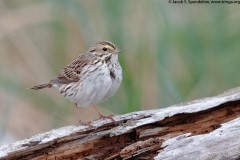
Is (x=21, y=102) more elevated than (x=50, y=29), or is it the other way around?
(x=50, y=29)

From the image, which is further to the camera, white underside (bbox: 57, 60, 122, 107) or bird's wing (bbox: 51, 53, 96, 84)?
bird's wing (bbox: 51, 53, 96, 84)

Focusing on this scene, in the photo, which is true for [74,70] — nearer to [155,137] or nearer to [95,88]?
[95,88]

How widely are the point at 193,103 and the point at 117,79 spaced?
0.66 m

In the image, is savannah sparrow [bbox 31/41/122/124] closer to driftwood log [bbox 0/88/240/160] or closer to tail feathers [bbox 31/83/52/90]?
tail feathers [bbox 31/83/52/90]

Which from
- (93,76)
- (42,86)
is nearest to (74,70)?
(93,76)

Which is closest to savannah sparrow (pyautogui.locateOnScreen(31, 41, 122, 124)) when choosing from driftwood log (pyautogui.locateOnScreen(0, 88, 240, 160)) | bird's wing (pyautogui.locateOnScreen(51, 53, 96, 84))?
bird's wing (pyautogui.locateOnScreen(51, 53, 96, 84))

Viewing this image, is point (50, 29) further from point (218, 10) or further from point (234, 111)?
point (234, 111)

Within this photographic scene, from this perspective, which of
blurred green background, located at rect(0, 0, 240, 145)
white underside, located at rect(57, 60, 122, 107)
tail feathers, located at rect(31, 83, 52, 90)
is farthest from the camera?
tail feathers, located at rect(31, 83, 52, 90)

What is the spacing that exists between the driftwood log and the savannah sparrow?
1.31 ft

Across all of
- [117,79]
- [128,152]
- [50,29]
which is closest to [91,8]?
[50,29]

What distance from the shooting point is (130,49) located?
243 inches

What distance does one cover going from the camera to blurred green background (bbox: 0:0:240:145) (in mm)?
5918

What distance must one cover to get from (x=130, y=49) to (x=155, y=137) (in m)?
1.35

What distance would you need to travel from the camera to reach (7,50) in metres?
7.10
